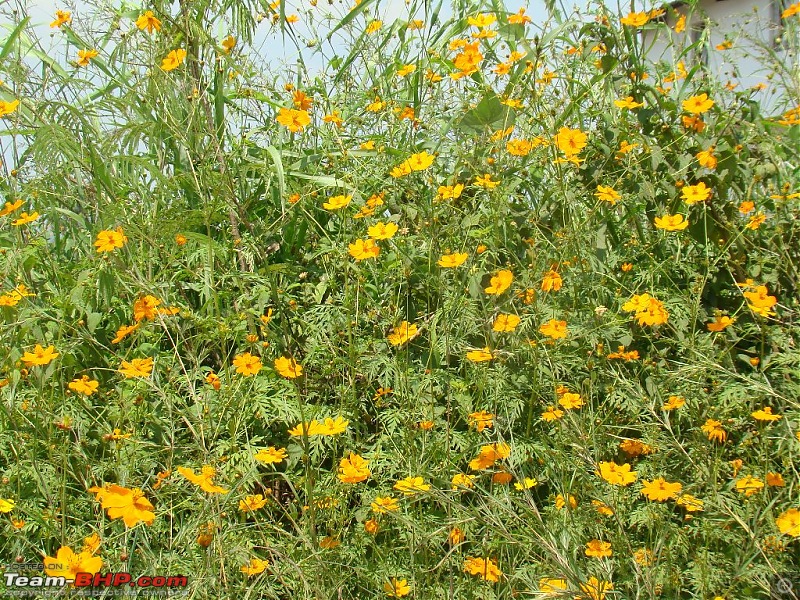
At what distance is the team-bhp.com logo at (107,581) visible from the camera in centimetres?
132

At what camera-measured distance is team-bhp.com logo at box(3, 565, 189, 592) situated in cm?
132

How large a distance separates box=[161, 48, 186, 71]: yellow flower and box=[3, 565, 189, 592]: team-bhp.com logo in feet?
3.83

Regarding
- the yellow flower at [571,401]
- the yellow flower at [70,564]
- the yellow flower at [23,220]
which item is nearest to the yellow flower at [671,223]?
the yellow flower at [571,401]

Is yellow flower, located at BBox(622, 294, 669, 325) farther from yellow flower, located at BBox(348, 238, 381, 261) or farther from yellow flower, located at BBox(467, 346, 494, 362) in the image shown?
yellow flower, located at BBox(348, 238, 381, 261)

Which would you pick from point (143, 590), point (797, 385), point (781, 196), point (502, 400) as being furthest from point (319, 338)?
point (781, 196)

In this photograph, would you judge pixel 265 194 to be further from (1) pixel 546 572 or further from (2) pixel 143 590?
(1) pixel 546 572

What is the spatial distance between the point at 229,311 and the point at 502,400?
73cm

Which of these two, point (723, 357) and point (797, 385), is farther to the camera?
point (723, 357)

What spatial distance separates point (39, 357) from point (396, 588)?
89 cm

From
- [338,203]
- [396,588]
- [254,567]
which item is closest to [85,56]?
[338,203]

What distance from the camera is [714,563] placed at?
1453mm

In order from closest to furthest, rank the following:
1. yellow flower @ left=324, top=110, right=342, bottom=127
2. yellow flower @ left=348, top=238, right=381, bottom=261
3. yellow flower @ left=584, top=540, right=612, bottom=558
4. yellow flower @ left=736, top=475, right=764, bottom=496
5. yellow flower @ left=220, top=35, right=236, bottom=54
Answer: yellow flower @ left=584, top=540, right=612, bottom=558 → yellow flower @ left=736, top=475, right=764, bottom=496 → yellow flower @ left=348, top=238, right=381, bottom=261 → yellow flower @ left=220, top=35, right=236, bottom=54 → yellow flower @ left=324, top=110, right=342, bottom=127

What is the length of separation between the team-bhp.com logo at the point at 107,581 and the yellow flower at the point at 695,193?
1.41 meters

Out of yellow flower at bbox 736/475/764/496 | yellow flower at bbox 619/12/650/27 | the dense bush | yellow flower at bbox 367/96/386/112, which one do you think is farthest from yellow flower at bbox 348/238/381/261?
yellow flower at bbox 619/12/650/27
